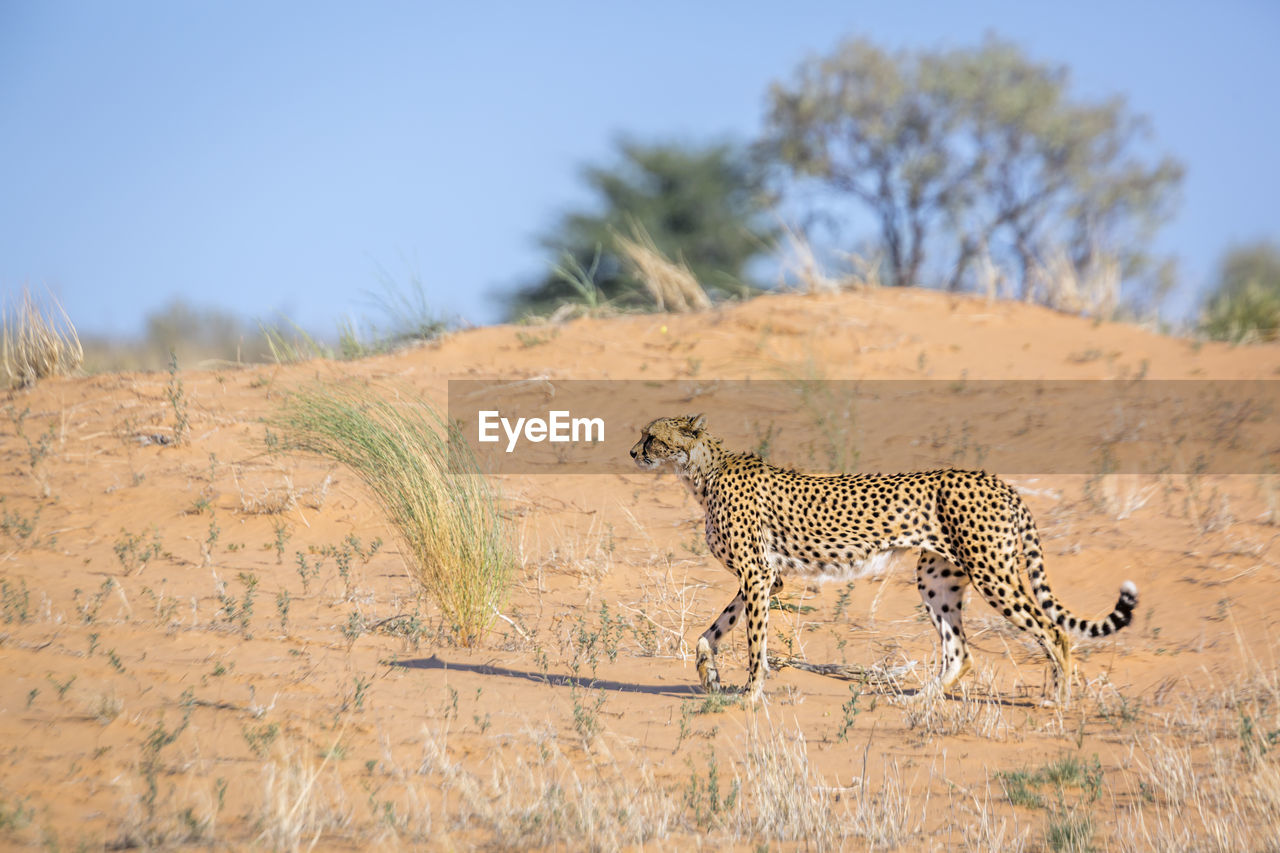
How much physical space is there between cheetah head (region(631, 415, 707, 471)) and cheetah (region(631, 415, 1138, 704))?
1.02ft

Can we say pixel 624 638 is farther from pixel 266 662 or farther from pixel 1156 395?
pixel 1156 395

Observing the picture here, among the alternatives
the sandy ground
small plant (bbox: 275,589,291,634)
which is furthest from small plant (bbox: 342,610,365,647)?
small plant (bbox: 275,589,291,634)

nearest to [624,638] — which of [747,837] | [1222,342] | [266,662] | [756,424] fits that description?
[266,662]

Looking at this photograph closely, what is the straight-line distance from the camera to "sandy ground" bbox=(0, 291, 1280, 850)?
3.65m

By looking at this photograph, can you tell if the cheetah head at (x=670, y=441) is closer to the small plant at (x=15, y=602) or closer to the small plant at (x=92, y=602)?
the small plant at (x=92, y=602)

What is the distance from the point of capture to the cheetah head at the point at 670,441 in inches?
234

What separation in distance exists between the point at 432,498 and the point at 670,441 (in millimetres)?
1238

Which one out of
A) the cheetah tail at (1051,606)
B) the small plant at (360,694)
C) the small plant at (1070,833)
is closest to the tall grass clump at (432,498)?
the small plant at (360,694)

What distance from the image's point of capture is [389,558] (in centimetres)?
796

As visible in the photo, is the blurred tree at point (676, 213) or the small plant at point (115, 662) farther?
the blurred tree at point (676, 213)

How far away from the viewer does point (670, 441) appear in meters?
5.95

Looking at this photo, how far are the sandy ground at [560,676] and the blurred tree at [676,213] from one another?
11993 mm

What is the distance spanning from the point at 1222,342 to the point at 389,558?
28.1ft

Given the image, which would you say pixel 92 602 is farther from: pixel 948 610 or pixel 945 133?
pixel 945 133
